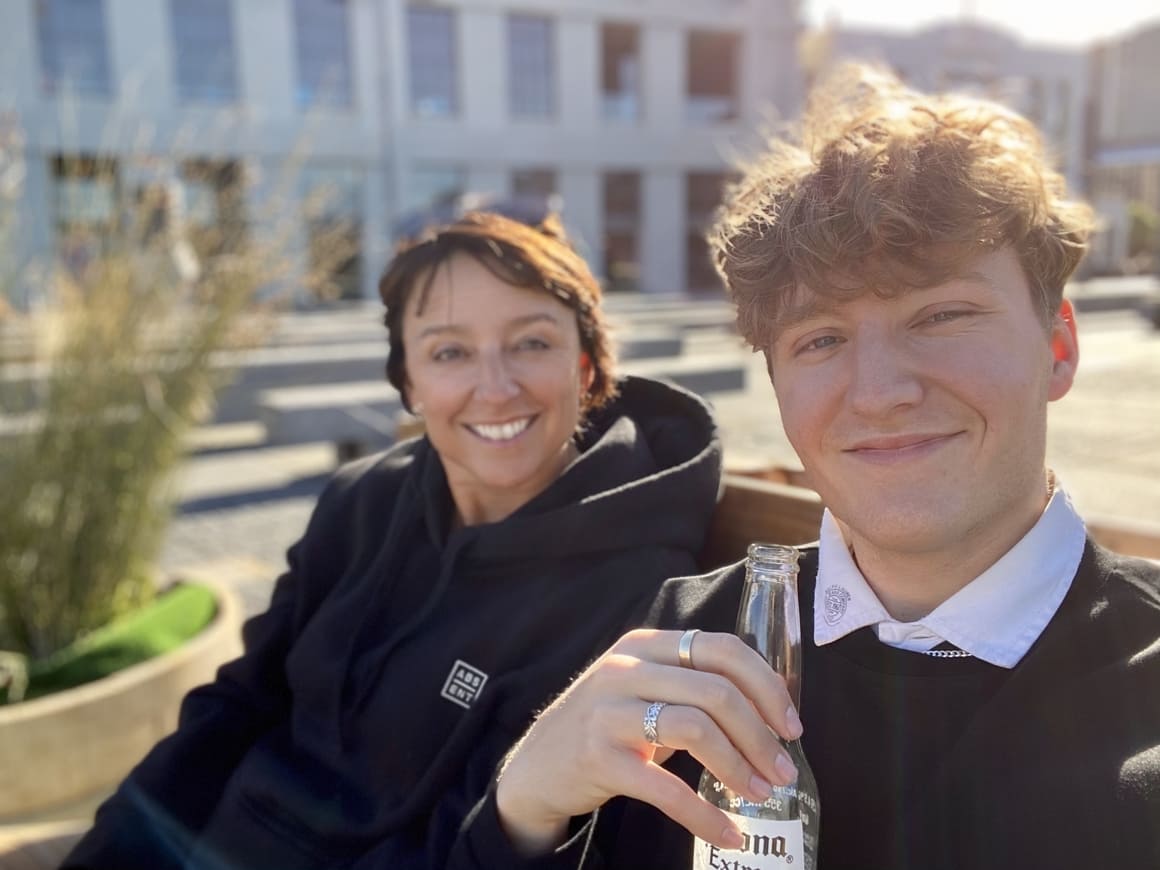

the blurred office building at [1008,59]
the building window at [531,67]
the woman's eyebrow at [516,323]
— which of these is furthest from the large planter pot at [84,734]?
the blurred office building at [1008,59]

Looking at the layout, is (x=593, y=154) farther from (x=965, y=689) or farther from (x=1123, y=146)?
(x=965, y=689)

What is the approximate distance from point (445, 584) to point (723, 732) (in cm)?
100

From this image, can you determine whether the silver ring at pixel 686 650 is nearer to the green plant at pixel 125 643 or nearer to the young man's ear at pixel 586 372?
the young man's ear at pixel 586 372

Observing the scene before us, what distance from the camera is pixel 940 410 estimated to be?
3.87ft

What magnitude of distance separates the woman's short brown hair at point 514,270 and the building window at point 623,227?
95.9 ft

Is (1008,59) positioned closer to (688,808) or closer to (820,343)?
(820,343)

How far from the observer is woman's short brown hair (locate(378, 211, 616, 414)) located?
199 cm

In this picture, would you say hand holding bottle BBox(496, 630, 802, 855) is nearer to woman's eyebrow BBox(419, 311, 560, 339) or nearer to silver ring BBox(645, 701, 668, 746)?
silver ring BBox(645, 701, 668, 746)

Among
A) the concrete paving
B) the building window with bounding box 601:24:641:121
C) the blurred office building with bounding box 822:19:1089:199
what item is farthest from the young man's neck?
the building window with bounding box 601:24:641:121

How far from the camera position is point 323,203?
136 inches

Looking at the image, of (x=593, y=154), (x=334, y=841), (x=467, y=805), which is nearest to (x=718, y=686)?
(x=467, y=805)

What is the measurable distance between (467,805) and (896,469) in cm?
93

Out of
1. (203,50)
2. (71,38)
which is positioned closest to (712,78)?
(203,50)

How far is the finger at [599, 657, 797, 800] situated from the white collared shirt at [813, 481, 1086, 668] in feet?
0.94
